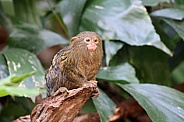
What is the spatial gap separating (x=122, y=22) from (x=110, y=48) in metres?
0.11

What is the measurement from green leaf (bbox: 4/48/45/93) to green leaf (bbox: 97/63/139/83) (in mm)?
211

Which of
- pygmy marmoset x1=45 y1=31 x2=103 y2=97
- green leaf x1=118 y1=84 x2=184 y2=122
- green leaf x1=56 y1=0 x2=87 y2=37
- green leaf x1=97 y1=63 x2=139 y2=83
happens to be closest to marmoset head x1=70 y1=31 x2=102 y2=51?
pygmy marmoset x1=45 y1=31 x2=103 y2=97

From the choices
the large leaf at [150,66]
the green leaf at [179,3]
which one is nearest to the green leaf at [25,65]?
the large leaf at [150,66]

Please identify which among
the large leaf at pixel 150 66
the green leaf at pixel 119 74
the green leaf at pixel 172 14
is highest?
the green leaf at pixel 172 14

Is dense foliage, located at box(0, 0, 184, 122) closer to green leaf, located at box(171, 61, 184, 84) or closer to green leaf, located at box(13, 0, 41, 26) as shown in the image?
green leaf, located at box(13, 0, 41, 26)

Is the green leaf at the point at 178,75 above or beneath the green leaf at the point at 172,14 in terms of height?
beneath

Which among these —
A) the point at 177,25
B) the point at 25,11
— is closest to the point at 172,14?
the point at 177,25

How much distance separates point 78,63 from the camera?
985 mm

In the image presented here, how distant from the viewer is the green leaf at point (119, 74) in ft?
4.50

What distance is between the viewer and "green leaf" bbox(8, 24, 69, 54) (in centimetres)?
154

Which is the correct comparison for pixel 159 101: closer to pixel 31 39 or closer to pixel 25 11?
pixel 31 39

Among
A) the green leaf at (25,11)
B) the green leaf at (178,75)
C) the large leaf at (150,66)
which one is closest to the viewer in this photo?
the large leaf at (150,66)

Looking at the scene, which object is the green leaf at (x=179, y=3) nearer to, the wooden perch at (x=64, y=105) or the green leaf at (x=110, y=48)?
the green leaf at (x=110, y=48)

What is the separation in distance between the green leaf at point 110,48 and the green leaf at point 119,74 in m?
0.03
